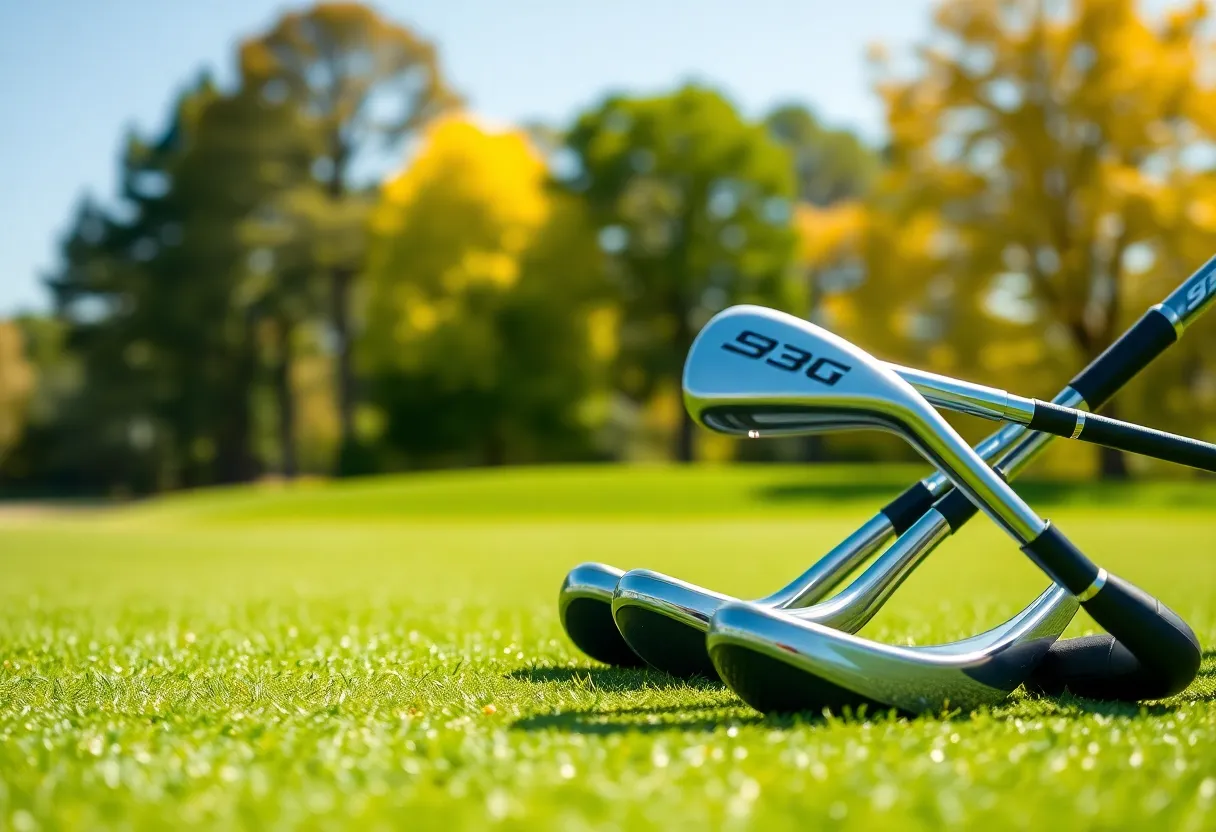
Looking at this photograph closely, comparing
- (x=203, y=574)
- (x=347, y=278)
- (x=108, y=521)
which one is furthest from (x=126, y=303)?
(x=203, y=574)

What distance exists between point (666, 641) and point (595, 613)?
0.51m

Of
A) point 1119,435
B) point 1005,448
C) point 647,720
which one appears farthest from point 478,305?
point 647,720

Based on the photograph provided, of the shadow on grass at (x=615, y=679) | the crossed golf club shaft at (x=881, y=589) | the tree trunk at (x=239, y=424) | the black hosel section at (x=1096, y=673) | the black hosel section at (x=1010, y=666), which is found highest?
the crossed golf club shaft at (x=881, y=589)

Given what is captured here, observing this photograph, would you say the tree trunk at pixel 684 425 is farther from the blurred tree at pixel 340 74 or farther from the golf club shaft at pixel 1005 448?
the golf club shaft at pixel 1005 448

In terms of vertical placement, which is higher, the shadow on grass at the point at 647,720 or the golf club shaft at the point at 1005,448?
the golf club shaft at the point at 1005,448

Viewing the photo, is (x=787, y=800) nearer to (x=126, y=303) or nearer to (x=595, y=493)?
(x=595, y=493)

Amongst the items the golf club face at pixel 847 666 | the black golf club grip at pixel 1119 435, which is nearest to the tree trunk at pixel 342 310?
the black golf club grip at pixel 1119 435

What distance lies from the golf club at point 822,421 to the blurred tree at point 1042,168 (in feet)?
101

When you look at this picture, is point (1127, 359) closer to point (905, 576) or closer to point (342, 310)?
point (905, 576)

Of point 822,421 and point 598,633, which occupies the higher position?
point 822,421

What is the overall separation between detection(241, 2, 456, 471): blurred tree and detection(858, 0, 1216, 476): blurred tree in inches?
1192

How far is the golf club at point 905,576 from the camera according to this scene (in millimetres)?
4230

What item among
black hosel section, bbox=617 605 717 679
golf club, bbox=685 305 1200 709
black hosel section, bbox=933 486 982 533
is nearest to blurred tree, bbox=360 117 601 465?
black hosel section, bbox=617 605 717 679

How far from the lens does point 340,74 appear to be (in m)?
58.2
